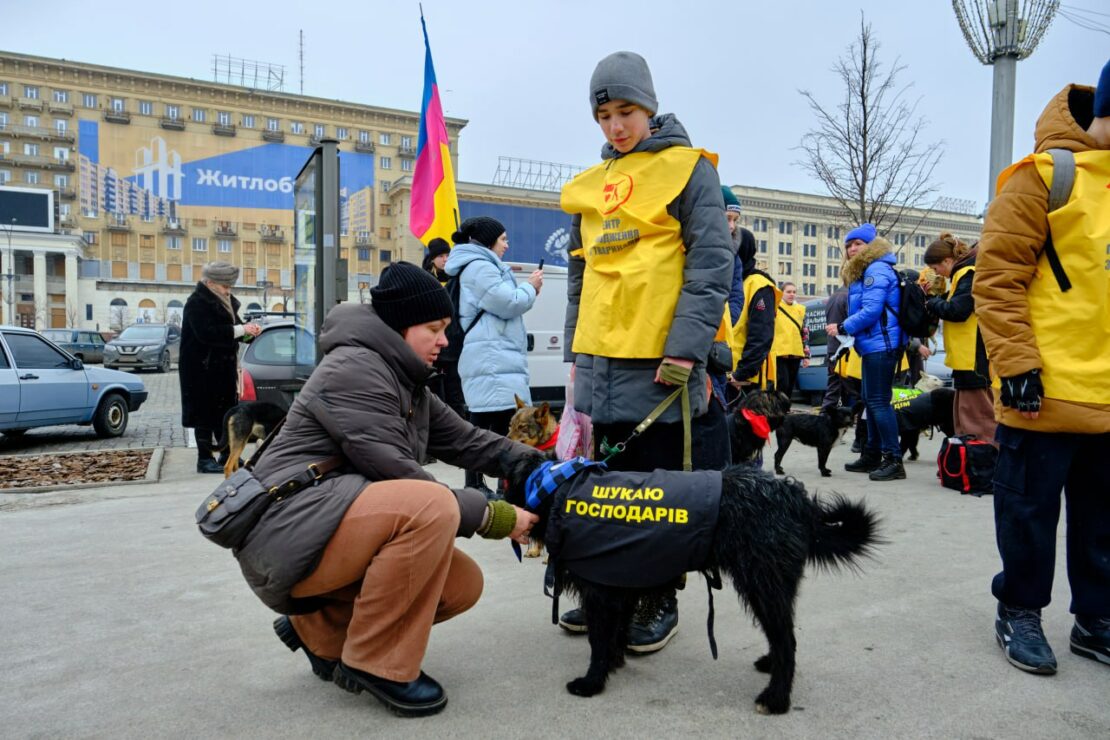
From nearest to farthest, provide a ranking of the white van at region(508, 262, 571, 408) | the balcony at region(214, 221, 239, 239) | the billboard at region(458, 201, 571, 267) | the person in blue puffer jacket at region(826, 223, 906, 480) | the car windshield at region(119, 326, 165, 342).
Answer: the person in blue puffer jacket at region(826, 223, 906, 480), the white van at region(508, 262, 571, 408), the billboard at region(458, 201, 571, 267), the car windshield at region(119, 326, 165, 342), the balcony at region(214, 221, 239, 239)

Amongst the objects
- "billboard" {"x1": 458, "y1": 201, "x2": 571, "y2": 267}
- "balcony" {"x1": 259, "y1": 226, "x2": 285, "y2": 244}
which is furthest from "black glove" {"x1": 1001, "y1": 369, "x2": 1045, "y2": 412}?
"balcony" {"x1": 259, "y1": 226, "x2": 285, "y2": 244}

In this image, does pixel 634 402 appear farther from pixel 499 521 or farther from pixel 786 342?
pixel 786 342

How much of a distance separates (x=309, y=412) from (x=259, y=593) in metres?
0.59

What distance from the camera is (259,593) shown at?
7.78 feet

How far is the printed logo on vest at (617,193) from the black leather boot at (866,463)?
4.93 meters

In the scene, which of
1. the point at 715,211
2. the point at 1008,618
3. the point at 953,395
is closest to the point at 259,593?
the point at 715,211

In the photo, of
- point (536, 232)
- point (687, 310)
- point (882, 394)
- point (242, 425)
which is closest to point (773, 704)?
point (687, 310)

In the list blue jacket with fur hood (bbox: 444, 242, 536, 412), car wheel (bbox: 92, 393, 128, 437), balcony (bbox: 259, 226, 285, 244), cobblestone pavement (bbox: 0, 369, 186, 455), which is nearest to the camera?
blue jacket with fur hood (bbox: 444, 242, 536, 412)

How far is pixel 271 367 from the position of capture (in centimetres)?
905

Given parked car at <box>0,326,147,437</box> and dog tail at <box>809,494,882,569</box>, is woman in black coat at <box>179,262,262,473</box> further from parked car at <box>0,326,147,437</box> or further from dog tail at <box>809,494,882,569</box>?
dog tail at <box>809,494,882,569</box>

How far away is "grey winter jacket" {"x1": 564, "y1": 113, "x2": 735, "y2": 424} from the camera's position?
2.74 metres

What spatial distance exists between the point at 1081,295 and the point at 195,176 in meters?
20.8

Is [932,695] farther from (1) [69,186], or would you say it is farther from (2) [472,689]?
(1) [69,186]

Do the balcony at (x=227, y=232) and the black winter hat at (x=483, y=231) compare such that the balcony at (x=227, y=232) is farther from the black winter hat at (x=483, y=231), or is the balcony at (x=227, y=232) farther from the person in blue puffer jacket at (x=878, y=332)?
the person in blue puffer jacket at (x=878, y=332)
